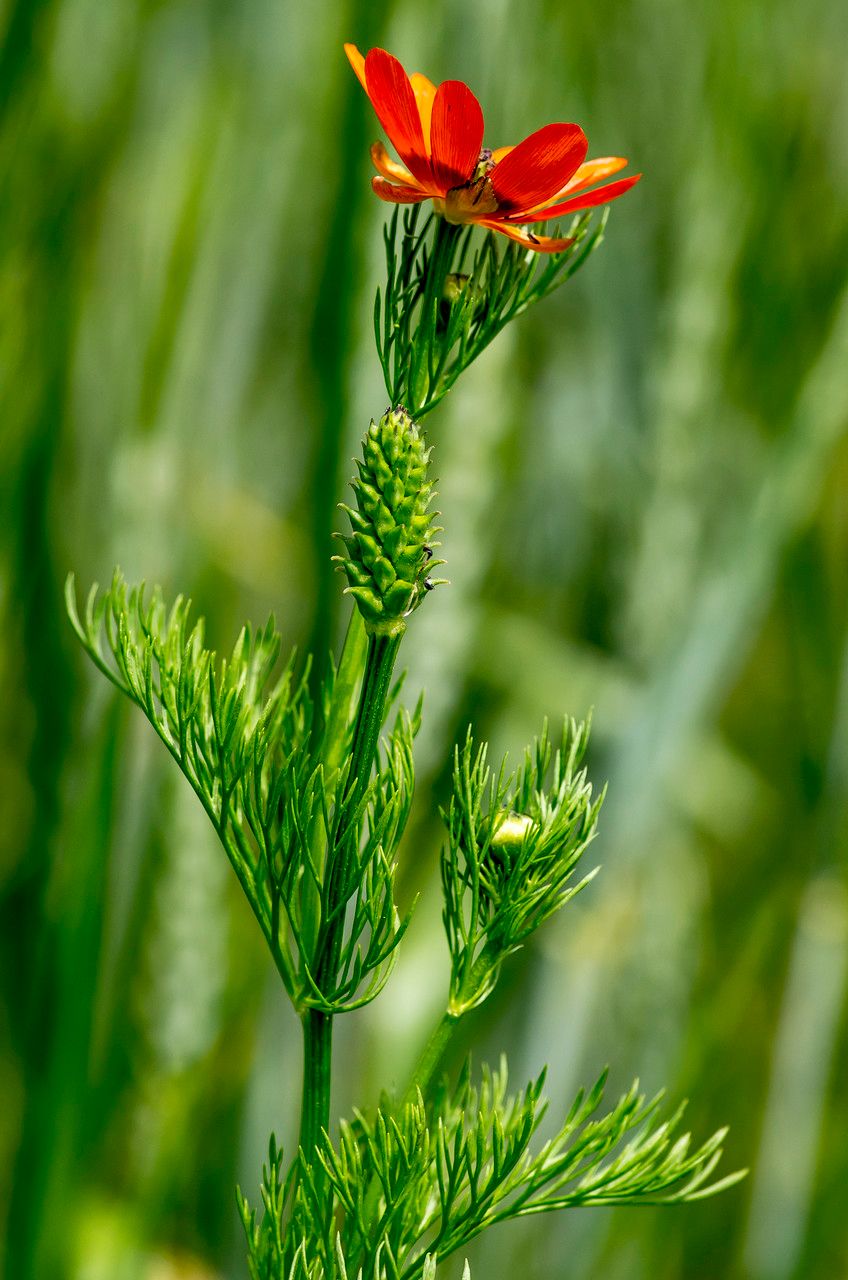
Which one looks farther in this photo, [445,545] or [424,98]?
[445,545]

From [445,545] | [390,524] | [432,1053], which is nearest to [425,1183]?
[432,1053]

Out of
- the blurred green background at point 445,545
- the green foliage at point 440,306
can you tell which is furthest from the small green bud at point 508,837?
the blurred green background at point 445,545

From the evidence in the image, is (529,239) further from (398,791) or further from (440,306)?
(398,791)

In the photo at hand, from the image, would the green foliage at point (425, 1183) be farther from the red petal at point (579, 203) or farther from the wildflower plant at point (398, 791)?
the red petal at point (579, 203)

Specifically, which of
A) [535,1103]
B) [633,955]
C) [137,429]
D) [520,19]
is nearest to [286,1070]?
[633,955]

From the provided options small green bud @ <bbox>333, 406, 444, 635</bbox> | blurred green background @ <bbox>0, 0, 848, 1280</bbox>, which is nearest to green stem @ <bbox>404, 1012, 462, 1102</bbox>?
small green bud @ <bbox>333, 406, 444, 635</bbox>

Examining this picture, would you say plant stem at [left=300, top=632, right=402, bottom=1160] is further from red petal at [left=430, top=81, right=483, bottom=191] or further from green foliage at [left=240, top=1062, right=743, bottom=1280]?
red petal at [left=430, top=81, right=483, bottom=191]

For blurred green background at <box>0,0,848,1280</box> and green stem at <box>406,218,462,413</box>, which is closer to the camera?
green stem at <box>406,218,462,413</box>

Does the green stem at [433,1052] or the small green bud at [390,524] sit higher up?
the small green bud at [390,524]
